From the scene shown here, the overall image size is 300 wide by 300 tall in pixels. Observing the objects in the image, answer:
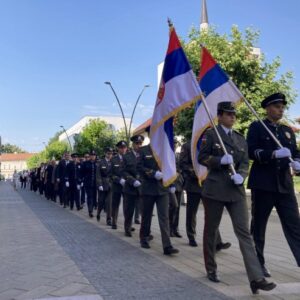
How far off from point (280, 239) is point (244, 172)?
4.49 metres

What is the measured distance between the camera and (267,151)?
5641 mm

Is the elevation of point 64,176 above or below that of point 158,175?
below

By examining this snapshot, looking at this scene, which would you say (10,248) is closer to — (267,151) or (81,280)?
(81,280)

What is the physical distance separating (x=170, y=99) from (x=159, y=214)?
1.91m

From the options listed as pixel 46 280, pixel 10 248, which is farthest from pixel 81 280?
pixel 10 248

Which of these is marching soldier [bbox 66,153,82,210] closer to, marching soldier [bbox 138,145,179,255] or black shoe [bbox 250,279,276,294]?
marching soldier [bbox 138,145,179,255]

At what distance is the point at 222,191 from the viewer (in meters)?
5.58

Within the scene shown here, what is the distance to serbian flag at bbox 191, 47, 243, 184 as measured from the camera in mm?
7078

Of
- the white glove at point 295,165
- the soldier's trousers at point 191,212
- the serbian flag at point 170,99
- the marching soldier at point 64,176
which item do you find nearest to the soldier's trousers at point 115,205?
the soldier's trousers at point 191,212

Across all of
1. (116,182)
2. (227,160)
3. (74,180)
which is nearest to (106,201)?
(116,182)

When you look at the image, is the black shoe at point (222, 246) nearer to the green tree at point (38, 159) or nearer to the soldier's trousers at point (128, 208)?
the soldier's trousers at point (128, 208)

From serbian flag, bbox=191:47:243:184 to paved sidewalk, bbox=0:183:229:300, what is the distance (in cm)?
182

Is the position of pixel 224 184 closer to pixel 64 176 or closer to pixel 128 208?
pixel 128 208

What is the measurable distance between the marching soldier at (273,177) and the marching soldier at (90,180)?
959 cm
